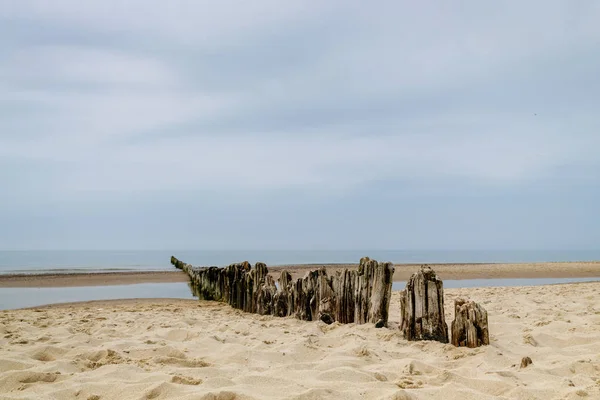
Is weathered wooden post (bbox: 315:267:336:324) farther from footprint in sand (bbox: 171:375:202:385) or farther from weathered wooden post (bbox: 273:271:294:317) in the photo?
footprint in sand (bbox: 171:375:202:385)

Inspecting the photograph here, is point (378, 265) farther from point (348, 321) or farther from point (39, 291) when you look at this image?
point (39, 291)

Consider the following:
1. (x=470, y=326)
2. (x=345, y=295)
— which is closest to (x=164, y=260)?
(x=345, y=295)

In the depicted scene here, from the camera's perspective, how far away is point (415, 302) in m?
5.79

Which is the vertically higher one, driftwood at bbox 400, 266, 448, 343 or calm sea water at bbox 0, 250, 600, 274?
driftwood at bbox 400, 266, 448, 343

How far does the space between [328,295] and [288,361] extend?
2604 millimetres

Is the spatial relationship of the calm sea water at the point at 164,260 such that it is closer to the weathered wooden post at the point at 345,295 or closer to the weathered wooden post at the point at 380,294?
the weathered wooden post at the point at 345,295

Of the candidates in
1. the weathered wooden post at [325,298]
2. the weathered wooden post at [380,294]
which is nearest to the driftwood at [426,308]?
the weathered wooden post at [380,294]

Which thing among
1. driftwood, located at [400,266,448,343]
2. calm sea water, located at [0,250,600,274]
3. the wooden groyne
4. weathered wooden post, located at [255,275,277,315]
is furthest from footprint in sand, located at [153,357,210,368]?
calm sea water, located at [0,250,600,274]

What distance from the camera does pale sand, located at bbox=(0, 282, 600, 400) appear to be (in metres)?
3.75

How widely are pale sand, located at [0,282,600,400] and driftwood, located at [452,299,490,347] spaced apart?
0.19m

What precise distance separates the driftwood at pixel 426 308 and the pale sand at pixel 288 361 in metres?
0.21

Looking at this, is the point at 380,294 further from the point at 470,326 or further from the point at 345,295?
the point at 470,326

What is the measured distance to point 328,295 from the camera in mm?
7375

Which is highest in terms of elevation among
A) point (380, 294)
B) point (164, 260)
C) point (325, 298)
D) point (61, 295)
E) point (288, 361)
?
point (380, 294)
